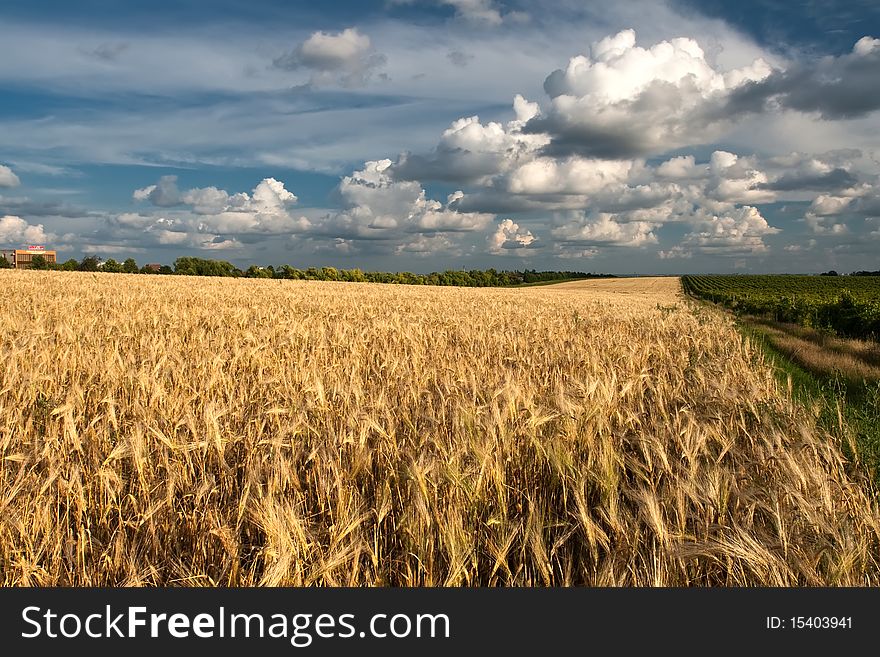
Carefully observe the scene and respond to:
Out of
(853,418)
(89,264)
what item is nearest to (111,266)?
(89,264)

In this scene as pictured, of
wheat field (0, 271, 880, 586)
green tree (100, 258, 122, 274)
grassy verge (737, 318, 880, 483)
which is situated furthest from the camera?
green tree (100, 258, 122, 274)

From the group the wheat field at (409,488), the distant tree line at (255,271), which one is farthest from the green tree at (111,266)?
the wheat field at (409,488)

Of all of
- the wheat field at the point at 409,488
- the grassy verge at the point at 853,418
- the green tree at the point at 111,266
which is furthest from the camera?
the green tree at the point at 111,266

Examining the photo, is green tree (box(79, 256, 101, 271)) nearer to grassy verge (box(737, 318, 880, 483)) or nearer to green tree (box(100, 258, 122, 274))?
green tree (box(100, 258, 122, 274))

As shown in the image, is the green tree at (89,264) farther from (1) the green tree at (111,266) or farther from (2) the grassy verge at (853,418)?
(2) the grassy verge at (853,418)

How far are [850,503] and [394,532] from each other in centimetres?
220

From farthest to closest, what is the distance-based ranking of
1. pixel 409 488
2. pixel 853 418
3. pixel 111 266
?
pixel 111 266
pixel 853 418
pixel 409 488

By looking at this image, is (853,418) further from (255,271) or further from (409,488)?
(255,271)

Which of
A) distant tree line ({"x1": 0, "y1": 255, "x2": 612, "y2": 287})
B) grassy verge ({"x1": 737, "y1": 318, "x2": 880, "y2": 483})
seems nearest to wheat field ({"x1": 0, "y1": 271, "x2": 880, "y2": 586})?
grassy verge ({"x1": 737, "y1": 318, "x2": 880, "y2": 483})

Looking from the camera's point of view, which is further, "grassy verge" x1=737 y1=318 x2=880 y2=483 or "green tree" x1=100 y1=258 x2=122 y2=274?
"green tree" x1=100 y1=258 x2=122 y2=274

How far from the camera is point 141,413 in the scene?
3.81 metres

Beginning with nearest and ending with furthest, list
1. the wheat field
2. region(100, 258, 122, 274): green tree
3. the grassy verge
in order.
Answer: the wheat field, the grassy verge, region(100, 258, 122, 274): green tree

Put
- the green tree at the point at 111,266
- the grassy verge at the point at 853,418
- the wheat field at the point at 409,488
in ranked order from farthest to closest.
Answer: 1. the green tree at the point at 111,266
2. the grassy verge at the point at 853,418
3. the wheat field at the point at 409,488

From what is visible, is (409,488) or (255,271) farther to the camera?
(255,271)
